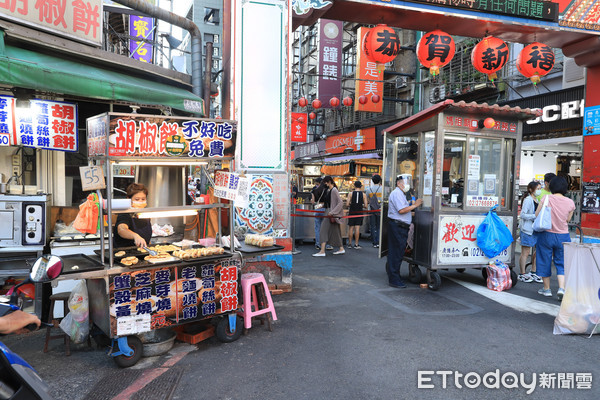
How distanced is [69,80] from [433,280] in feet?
21.1

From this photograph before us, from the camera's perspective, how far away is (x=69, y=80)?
18.8 ft

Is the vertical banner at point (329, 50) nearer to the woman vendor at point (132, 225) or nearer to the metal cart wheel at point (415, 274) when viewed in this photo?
the metal cart wheel at point (415, 274)

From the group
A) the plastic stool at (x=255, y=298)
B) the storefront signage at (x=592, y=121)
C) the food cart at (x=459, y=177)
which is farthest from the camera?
the storefront signage at (x=592, y=121)

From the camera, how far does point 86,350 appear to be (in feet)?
15.0

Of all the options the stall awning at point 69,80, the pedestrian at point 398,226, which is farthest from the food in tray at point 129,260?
the pedestrian at point 398,226

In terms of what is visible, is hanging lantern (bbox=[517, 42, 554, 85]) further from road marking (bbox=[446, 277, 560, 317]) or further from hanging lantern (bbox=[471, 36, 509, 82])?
road marking (bbox=[446, 277, 560, 317])

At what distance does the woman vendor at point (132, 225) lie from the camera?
15.5 ft

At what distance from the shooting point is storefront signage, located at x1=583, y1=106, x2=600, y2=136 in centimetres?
1032

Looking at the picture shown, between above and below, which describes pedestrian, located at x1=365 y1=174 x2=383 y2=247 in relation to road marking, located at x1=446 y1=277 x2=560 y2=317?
above

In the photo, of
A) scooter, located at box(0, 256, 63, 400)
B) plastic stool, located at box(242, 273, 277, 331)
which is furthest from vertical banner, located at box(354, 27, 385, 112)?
scooter, located at box(0, 256, 63, 400)

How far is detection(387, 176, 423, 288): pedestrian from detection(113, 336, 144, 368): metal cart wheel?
4467 mm

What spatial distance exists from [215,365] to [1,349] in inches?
98.6

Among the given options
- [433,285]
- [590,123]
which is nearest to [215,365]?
[433,285]

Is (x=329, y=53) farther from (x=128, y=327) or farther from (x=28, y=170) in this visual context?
(x=128, y=327)
